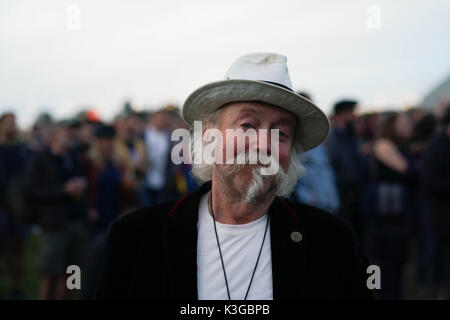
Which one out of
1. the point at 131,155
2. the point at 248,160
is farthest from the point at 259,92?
the point at 131,155

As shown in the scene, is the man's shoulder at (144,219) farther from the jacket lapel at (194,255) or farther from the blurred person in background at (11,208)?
the blurred person in background at (11,208)

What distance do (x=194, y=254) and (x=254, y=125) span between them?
0.62 m

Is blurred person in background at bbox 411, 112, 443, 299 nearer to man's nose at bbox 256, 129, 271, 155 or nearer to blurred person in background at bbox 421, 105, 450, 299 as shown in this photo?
blurred person in background at bbox 421, 105, 450, 299

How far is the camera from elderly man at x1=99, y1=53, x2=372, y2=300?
7.38 feet

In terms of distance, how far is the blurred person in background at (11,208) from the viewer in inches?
241

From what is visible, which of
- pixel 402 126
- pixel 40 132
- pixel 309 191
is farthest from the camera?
pixel 40 132

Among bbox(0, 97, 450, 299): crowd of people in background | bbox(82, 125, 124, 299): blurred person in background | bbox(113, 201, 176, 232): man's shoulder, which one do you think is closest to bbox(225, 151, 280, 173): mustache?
bbox(113, 201, 176, 232): man's shoulder

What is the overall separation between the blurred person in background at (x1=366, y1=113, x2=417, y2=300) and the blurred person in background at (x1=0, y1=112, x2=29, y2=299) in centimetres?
387

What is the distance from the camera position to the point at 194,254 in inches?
89.3

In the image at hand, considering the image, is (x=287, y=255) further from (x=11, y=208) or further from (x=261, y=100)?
→ (x=11, y=208)

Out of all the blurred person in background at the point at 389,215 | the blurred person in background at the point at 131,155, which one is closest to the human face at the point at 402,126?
the blurred person in background at the point at 389,215
